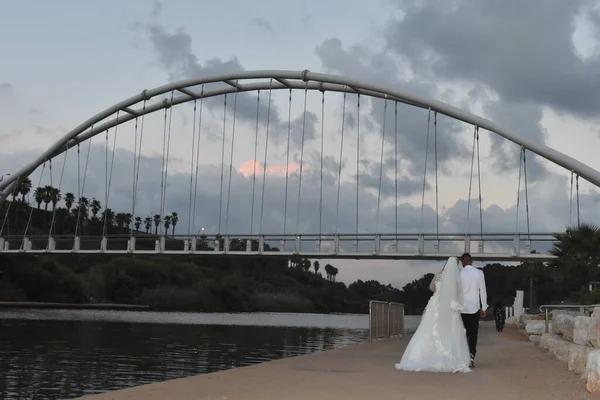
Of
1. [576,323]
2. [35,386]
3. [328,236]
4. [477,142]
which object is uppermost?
[477,142]

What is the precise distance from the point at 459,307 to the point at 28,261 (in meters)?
89.0

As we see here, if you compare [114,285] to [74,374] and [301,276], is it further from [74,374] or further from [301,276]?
[74,374]

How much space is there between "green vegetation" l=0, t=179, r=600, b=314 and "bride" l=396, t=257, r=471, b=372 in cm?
4717

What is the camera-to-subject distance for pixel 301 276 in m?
182

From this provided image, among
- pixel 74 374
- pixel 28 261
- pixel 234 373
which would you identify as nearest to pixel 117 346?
pixel 74 374

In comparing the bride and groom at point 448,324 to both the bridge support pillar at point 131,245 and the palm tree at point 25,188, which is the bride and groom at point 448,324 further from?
the palm tree at point 25,188

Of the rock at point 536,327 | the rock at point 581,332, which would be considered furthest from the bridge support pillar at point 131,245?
the rock at point 581,332

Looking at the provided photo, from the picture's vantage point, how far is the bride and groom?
12.2m

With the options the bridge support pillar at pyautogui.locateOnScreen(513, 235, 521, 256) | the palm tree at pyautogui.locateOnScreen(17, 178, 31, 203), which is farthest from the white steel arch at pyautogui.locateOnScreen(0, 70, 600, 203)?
the palm tree at pyautogui.locateOnScreen(17, 178, 31, 203)

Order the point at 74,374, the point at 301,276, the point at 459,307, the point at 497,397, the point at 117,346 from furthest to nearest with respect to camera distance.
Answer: the point at 301,276 → the point at 117,346 → the point at 74,374 → the point at 459,307 → the point at 497,397

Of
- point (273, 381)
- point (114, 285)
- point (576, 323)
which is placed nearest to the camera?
point (273, 381)

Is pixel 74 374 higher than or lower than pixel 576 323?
lower

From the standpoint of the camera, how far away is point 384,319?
25453mm

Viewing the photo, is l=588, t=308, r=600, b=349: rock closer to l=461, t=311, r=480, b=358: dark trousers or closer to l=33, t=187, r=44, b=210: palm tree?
l=461, t=311, r=480, b=358: dark trousers
